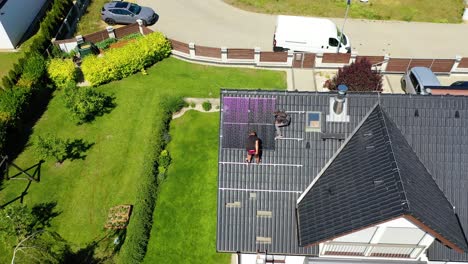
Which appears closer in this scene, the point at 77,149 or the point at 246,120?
the point at 246,120

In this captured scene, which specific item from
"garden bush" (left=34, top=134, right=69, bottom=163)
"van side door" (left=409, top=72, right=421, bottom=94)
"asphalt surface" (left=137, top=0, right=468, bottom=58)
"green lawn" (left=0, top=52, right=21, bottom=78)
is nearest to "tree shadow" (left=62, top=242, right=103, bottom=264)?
"garden bush" (left=34, top=134, right=69, bottom=163)

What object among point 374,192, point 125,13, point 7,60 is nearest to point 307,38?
point 125,13

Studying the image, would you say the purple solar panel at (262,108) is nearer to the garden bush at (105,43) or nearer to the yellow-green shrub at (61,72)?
the yellow-green shrub at (61,72)

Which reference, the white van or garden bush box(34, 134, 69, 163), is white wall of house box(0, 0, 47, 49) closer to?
garden bush box(34, 134, 69, 163)

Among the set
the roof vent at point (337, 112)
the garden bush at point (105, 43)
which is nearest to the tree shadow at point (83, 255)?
the roof vent at point (337, 112)

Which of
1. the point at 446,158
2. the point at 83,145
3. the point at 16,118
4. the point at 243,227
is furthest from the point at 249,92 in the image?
the point at 16,118

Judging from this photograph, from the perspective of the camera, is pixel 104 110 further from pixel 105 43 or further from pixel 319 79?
pixel 319 79
